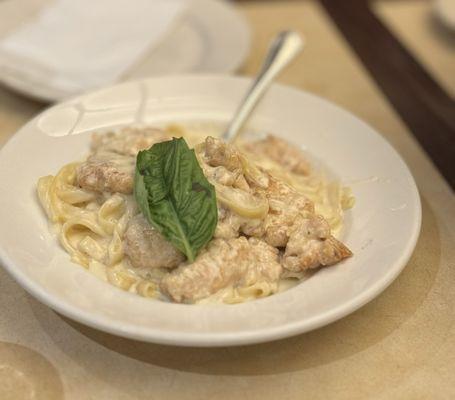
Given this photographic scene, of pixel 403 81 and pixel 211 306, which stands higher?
pixel 403 81

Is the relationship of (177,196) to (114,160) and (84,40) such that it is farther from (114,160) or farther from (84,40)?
(84,40)

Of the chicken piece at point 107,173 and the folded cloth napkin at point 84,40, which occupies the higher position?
the chicken piece at point 107,173

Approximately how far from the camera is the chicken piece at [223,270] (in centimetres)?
168

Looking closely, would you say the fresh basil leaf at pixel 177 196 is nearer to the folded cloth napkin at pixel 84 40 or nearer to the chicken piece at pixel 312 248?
the chicken piece at pixel 312 248

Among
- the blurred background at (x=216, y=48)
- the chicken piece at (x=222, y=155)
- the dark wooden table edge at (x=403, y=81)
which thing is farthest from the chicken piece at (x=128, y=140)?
the dark wooden table edge at (x=403, y=81)

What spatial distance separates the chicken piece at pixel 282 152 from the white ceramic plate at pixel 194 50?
2.33ft

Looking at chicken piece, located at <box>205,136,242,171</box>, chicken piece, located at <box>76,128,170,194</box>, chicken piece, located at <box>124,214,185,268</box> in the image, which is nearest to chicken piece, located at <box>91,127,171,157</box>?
chicken piece, located at <box>76,128,170,194</box>

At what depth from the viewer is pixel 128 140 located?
2131 millimetres

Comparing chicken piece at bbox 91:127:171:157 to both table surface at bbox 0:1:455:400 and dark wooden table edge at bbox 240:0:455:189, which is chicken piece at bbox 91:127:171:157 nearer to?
table surface at bbox 0:1:455:400

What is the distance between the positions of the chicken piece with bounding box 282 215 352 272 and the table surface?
19 cm

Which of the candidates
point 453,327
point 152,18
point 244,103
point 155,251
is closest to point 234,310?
point 155,251

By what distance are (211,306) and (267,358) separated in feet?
0.72

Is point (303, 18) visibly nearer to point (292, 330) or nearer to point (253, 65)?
point (253, 65)

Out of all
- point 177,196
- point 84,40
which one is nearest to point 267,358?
point 177,196
